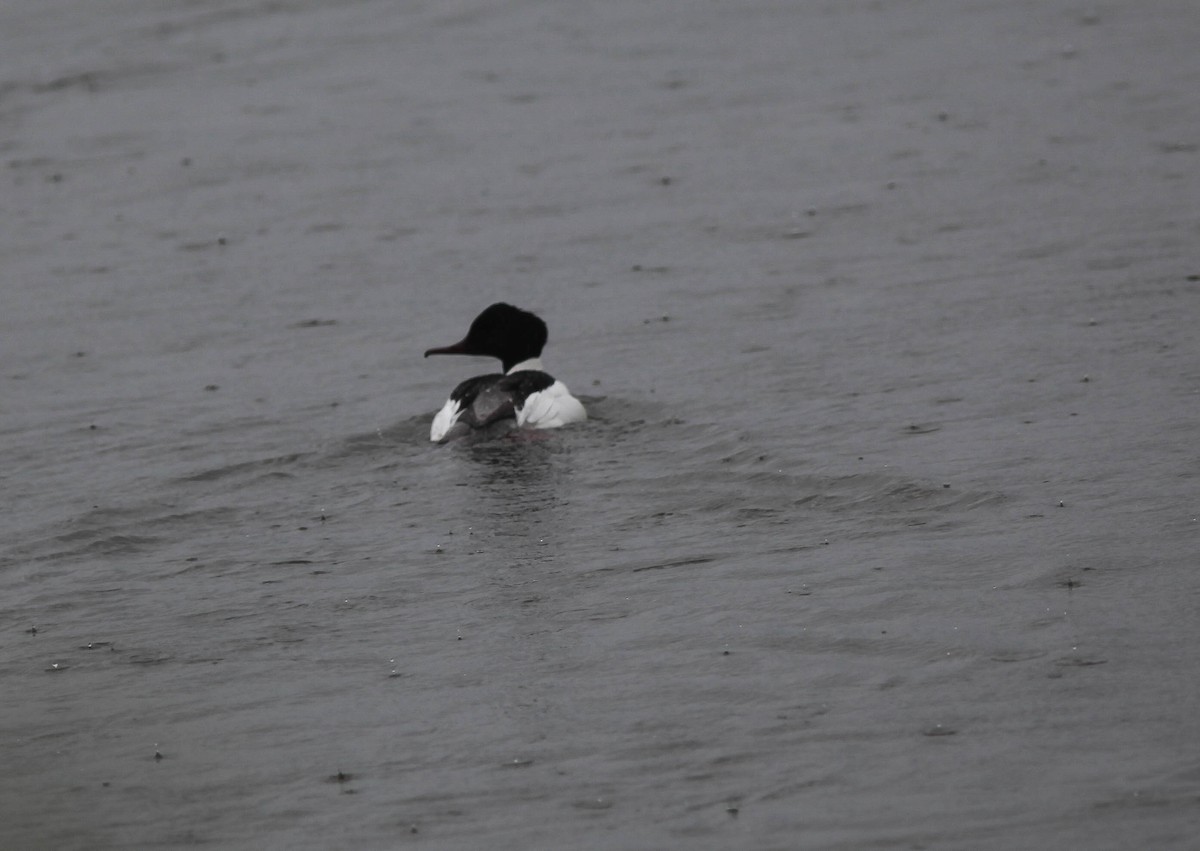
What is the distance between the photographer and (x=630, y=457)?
11.6 metres

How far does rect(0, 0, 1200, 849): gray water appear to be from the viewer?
6.98m

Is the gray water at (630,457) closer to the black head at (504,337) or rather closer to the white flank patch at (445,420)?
the white flank patch at (445,420)

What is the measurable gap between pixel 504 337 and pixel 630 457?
7.59 feet

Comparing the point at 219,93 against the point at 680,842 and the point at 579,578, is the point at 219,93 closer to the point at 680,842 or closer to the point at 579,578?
the point at 579,578

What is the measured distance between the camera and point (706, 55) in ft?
80.9

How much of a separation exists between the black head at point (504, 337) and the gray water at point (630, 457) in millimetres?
523

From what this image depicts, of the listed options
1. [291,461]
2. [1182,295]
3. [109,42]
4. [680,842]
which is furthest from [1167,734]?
[109,42]

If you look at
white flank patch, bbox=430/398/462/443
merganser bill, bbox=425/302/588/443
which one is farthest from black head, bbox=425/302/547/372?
white flank patch, bbox=430/398/462/443

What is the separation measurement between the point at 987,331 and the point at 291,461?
16.7 feet

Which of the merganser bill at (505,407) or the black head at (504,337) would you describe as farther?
the black head at (504,337)

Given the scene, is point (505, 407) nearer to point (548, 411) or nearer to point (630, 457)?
point (548, 411)

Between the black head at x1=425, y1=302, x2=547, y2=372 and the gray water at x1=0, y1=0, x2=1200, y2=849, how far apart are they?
1.72 feet

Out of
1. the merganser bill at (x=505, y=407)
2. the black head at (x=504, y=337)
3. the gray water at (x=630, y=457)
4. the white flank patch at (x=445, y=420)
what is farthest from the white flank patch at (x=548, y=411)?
the black head at (x=504, y=337)

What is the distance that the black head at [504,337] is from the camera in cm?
1359
